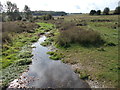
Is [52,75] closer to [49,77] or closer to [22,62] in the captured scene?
[49,77]

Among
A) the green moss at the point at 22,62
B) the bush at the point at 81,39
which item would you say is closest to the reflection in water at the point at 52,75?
the green moss at the point at 22,62

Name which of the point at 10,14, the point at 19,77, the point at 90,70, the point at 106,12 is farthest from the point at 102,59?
the point at 106,12

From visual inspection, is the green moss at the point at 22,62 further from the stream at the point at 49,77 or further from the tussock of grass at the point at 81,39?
the tussock of grass at the point at 81,39

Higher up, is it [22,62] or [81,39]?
[81,39]

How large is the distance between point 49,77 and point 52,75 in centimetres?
43

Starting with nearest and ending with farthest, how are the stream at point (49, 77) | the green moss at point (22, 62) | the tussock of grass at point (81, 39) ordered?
the stream at point (49, 77) < the green moss at point (22, 62) < the tussock of grass at point (81, 39)

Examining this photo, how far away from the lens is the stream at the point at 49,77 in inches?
354

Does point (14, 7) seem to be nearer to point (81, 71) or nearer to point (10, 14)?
point (10, 14)

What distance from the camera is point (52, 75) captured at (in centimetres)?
1048

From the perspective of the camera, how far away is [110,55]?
13930mm

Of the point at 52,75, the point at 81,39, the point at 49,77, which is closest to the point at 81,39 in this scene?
the point at 81,39

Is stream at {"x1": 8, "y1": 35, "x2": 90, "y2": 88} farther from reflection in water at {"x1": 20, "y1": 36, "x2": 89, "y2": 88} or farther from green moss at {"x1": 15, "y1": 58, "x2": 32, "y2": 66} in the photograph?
green moss at {"x1": 15, "y1": 58, "x2": 32, "y2": 66}

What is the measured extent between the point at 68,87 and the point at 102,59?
618 centimetres

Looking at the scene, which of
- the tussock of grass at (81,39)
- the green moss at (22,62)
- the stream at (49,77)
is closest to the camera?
the stream at (49,77)
